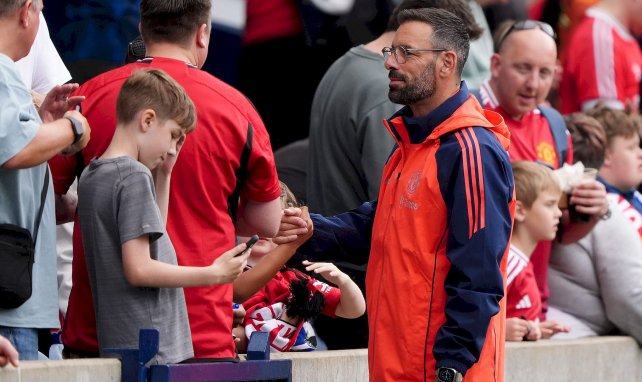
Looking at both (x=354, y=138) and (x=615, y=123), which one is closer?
(x=354, y=138)

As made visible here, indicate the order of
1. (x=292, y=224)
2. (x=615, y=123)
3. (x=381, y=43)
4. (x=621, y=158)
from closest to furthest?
(x=292, y=224)
(x=381, y=43)
(x=621, y=158)
(x=615, y=123)

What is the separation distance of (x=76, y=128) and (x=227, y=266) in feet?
2.30

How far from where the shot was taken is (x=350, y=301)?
20.4 ft

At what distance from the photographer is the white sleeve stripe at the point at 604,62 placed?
10852 mm

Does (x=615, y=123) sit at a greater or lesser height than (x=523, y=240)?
greater

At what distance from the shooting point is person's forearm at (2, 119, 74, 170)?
484 centimetres

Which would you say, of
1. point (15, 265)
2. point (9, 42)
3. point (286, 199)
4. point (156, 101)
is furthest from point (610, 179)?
point (15, 265)

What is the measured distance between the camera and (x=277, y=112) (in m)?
9.52

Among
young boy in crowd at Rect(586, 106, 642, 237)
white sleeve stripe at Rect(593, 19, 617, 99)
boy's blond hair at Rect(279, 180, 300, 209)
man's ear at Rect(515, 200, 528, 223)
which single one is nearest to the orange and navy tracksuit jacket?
Answer: boy's blond hair at Rect(279, 180, 300, 209)

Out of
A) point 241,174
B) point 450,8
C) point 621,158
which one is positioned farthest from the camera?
point 621,158

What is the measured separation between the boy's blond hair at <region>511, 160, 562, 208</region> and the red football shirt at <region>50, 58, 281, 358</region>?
248cm

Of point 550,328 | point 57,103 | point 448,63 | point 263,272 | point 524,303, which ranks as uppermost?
point 448,63

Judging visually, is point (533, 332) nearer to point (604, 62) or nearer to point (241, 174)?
point (241, 174)

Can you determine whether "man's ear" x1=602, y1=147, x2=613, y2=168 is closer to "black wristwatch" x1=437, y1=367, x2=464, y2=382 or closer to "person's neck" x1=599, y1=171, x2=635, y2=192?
"person's neck" x1=599, y1=171, x2=635, y2=192
